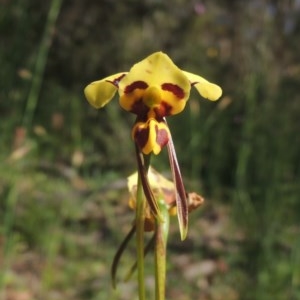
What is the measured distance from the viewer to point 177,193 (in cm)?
97

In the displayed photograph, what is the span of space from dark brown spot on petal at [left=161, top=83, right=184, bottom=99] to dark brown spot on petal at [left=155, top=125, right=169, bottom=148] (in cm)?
6

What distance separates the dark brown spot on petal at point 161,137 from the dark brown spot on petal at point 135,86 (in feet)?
0.20

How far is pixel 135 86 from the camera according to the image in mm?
1021

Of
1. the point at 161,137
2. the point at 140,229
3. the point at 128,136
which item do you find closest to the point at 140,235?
the point at 140,229

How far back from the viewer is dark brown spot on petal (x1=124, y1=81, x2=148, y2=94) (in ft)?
3.32

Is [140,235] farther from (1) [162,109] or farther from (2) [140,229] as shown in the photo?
(1) [162,109]

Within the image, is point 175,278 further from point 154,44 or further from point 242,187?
point 154,44

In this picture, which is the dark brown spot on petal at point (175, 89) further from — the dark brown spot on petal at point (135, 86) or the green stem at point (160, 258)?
the green stem at point (160, 258)

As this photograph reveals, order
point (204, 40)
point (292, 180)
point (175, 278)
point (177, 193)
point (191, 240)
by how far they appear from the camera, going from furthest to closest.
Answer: point (204, 40), point (292, 180), point (191, 240), point (175, 278), point (177, 193)

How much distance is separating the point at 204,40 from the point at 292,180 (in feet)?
5.54

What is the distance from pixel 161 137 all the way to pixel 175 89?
0.09 metres

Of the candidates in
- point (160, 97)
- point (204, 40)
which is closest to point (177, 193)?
point (160, 97)

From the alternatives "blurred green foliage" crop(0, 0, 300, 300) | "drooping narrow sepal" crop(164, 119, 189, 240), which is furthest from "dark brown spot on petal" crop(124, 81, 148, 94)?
"blurred green foliage" crop(0, 0, 300, 300)

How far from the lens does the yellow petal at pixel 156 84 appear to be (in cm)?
100
